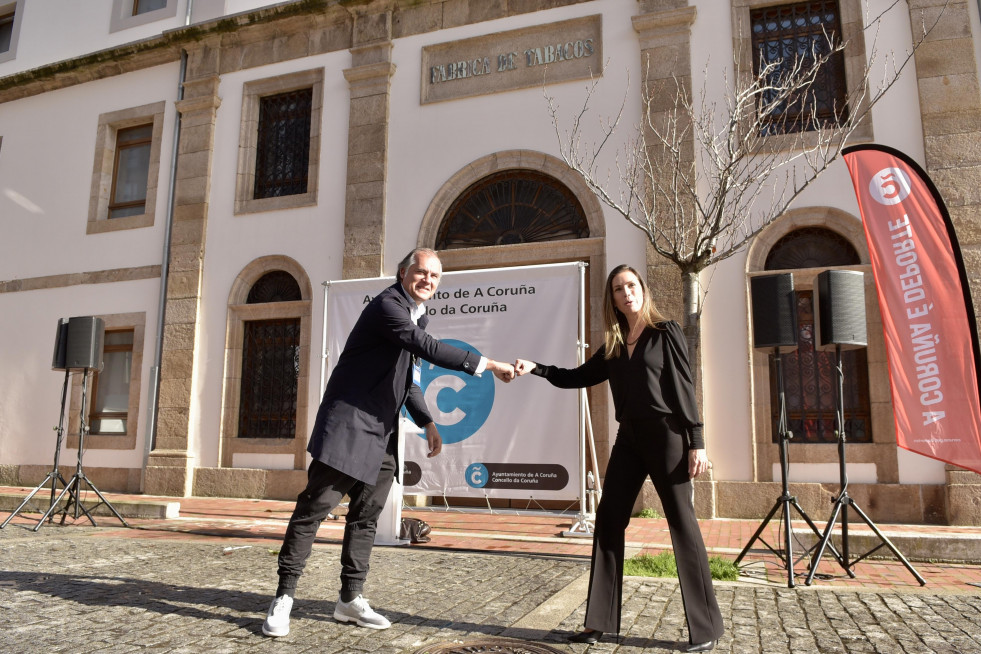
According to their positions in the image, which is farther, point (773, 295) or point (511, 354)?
point (511, 354)

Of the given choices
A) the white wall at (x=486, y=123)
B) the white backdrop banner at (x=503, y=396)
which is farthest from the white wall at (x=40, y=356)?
the white backdrop banner at (x=503, y=396)

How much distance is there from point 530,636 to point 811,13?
975cm

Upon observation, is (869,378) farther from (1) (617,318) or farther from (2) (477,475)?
(1) (617,318)

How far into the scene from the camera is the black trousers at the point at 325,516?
3641 mm

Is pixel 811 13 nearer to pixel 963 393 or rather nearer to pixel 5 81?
pixel 963 393

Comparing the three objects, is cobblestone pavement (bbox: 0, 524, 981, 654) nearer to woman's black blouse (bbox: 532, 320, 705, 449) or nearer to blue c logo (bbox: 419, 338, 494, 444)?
woman's black blouse (bbox: 532, 320, 705, 449)

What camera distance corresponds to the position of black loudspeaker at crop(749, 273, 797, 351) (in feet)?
18.8

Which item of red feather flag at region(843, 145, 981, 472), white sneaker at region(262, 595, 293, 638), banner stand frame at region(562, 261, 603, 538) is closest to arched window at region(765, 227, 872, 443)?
red feather flag at region(843, 145, 981, 472)

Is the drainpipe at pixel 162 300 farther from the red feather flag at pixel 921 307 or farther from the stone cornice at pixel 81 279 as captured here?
the red feather flag at pixel 921 307

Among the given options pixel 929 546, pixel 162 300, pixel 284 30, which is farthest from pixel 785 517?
pixel 284 30

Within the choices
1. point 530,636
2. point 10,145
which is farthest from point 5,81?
point 530,636

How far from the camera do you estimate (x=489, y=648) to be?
3.31m

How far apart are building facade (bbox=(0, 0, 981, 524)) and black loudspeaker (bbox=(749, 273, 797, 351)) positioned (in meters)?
3.68

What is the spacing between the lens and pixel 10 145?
49.0 ft
